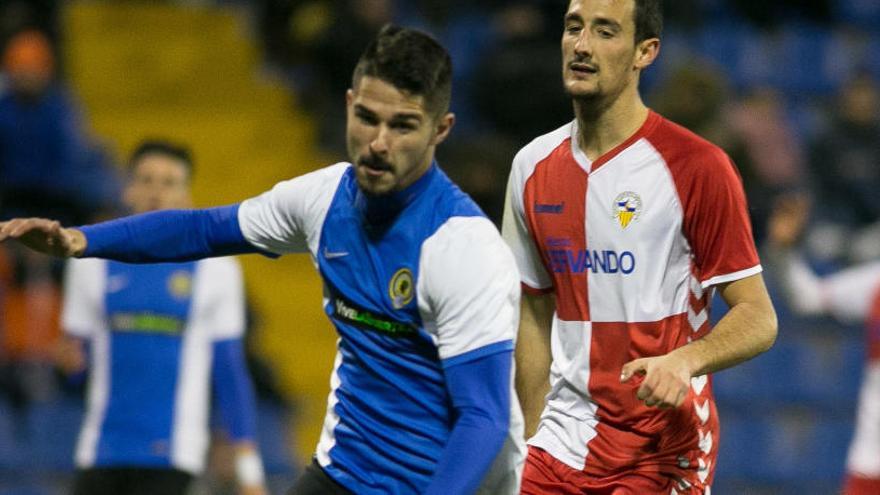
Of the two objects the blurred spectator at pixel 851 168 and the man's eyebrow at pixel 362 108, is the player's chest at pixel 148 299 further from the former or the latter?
the blurred spectator at pixel 851 168

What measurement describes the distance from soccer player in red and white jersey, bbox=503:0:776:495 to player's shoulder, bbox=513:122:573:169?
0.03 m

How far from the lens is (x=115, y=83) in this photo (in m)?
12.2

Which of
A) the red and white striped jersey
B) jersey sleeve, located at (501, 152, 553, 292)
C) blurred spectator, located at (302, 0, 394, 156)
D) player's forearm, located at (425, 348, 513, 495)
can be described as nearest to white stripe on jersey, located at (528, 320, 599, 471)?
the red and white striped jersey

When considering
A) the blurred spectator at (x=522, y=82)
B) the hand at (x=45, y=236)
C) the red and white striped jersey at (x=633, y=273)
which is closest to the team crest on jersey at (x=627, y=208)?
the red and white striped jersey at (x=633, y=273)

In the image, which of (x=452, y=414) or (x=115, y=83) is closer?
(x=452, y=414)

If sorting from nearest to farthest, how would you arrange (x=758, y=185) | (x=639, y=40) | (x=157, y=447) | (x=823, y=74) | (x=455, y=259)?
1. (x=455, y=259)
2. (x=639, y=40)
3. (x=157, y=447)
4. (x=758, y=185)
5. (x=823, y=74)

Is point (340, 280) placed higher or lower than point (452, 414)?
higher

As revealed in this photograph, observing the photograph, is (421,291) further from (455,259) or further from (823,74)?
(823,74)

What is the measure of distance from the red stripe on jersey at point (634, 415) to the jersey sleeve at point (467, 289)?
525mm

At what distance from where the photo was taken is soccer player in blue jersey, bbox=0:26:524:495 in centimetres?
373

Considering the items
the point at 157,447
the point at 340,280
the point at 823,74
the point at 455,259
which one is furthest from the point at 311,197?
the point at 823,74

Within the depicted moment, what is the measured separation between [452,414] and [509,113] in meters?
6.18

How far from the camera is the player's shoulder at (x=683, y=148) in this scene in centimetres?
419

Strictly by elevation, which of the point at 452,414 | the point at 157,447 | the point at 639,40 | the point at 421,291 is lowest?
the point at 157,447
